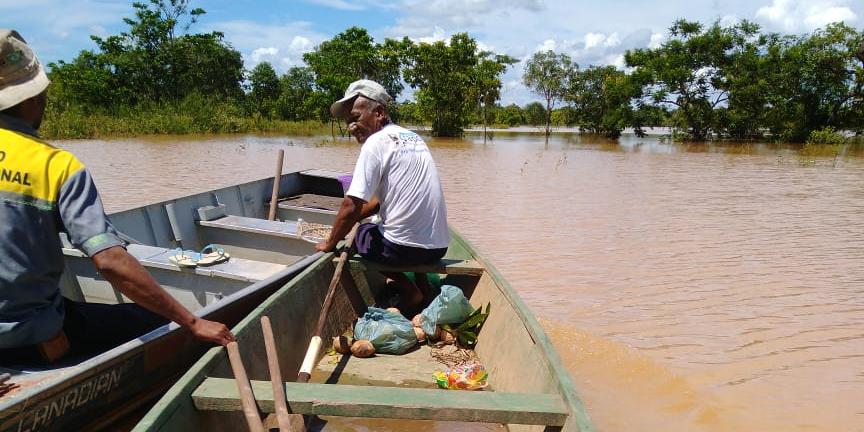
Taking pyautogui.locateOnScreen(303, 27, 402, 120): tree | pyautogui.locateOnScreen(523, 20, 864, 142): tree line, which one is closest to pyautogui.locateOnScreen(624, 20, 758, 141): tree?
pyautogui.locateOnScreen(523, 20, 864, 142): tree line

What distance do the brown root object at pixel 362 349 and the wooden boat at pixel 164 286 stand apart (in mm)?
620

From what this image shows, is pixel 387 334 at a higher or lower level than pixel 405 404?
lower

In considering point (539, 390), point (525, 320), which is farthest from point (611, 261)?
point (539, 390)

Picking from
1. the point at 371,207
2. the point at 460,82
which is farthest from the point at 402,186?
the point at 460,82

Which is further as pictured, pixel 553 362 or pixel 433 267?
pixel 433 267

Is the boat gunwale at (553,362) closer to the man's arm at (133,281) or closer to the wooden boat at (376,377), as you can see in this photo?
the wooden boat at (376,377)

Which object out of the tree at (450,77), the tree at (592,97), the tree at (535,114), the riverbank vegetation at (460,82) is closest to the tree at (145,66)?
the riverbank vegetation at (460,82)

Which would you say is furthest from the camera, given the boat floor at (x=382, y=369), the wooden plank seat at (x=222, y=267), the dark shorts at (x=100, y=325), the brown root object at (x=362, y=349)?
the wooden plank seat at (x=222, y=267)

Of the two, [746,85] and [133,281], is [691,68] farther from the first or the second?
[133,281]

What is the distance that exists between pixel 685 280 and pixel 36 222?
5645 mm

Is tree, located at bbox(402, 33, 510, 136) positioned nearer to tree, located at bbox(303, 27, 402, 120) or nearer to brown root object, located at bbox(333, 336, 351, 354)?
tree, located at bbox(303, 27, 402, 120)

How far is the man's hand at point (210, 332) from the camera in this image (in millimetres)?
2146

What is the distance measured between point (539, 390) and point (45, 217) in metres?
2.01

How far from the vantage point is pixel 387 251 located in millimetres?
3666
